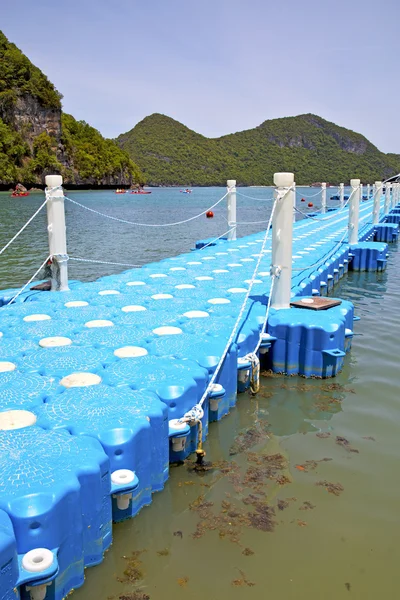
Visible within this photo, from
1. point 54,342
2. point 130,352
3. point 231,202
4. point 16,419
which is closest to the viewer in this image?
point 16,419

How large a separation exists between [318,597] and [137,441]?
1255 mm

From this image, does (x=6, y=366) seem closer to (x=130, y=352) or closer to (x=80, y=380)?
(x=80, y=380)

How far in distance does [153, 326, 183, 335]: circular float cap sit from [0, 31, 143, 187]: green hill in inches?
3033

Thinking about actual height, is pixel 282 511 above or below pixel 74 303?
below

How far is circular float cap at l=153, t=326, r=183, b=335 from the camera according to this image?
16.3 ft

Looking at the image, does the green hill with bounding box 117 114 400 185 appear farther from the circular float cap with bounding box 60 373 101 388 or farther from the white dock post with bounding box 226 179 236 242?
the circular float cap with bounding box 60 373 101 388

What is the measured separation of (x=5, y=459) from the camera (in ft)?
8.77

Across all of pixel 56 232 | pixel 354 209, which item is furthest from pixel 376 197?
pixel 56 232

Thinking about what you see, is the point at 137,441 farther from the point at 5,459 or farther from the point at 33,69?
the point at 33,69

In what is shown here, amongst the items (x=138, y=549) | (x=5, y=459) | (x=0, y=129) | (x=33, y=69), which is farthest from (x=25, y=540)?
(x=33, y=69)

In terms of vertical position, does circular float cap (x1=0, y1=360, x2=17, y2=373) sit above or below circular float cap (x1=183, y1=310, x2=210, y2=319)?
below

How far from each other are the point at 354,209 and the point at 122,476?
10096 mm

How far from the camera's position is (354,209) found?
11727 mm

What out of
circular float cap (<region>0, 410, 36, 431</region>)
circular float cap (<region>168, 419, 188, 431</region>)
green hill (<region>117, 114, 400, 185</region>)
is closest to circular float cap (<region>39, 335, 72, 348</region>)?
circular float cap (<region>0, 410, 36, 431</region>)
